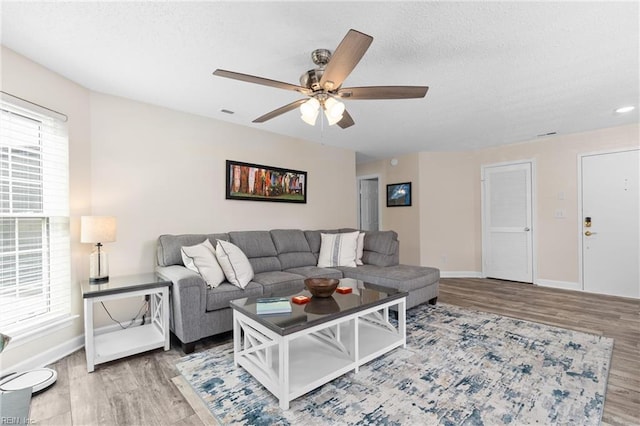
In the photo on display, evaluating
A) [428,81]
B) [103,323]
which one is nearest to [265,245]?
[103,323]

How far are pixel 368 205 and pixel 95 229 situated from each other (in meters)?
5.27

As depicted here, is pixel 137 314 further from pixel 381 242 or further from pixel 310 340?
pixel 381 242

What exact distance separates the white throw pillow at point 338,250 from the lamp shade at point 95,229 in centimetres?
234

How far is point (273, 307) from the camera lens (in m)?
2.00

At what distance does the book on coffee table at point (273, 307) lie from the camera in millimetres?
1974

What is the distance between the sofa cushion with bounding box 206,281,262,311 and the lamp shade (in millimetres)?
969

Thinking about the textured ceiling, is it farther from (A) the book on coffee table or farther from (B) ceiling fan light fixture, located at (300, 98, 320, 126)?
(A) the book on coffee table

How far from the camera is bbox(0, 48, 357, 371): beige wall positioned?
243 centimetres

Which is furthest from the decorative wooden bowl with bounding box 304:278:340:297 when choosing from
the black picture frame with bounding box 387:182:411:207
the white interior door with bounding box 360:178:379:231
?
the white interior door with bounding box 360:178:379:231

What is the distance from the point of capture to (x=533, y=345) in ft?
8.30

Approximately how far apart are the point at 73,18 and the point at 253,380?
8.24 ft

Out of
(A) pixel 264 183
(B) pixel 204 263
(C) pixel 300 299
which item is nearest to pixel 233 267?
(B) pixel 204 263

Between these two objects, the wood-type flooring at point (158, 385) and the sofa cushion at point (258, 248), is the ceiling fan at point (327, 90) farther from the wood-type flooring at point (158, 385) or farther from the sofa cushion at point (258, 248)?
the wood-type flooring at point (158, 385)

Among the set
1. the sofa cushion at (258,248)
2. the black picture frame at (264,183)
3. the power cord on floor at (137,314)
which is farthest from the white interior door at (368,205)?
the power cord on floor at (137,314)
